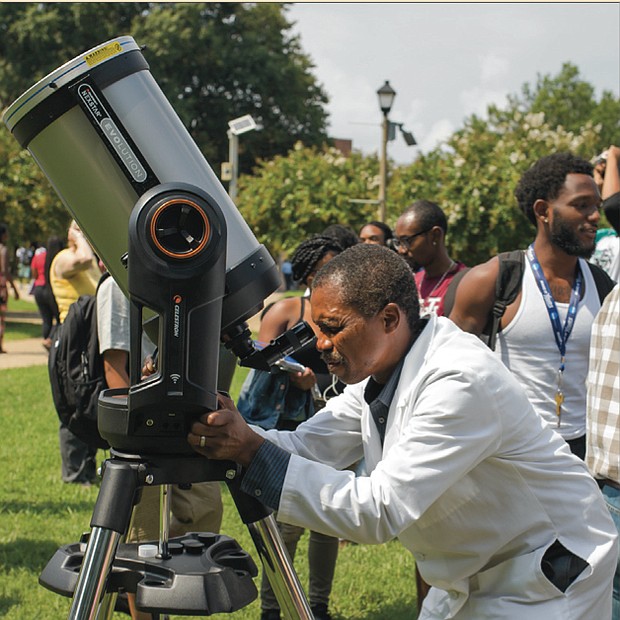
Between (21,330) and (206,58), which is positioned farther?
(206,58)

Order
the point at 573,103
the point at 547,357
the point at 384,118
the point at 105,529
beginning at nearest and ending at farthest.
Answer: the point at 105,529 < the point at 547,357 < the point at 384,118 < the point at 573,103

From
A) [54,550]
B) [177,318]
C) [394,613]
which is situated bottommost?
[394,613]

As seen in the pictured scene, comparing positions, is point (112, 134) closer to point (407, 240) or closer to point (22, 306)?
point (407, 240)

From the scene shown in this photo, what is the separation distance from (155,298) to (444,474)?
33.4 inches

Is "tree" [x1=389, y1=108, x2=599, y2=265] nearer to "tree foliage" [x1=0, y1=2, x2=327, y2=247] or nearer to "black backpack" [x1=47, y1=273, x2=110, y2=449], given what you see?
"black backpack" [x1=47, y1=273, x2=110, y2=449]

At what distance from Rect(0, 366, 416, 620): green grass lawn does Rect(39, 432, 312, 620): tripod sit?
93.7 inches

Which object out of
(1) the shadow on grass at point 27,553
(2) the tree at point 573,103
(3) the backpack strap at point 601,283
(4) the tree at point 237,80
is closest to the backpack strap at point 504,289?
(3) the backpack strap at point 601,283

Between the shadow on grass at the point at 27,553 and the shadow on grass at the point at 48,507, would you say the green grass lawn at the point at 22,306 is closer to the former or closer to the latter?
the shadow on grass at the point at 48,507

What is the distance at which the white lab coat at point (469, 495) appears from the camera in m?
2.31

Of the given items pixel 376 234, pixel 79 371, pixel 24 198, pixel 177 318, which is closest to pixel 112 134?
pixel 177 318

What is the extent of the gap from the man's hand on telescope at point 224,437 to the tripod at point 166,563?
0.08 metres

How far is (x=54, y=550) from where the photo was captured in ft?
18.4

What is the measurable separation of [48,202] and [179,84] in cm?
1762

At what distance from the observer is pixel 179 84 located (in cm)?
3534
